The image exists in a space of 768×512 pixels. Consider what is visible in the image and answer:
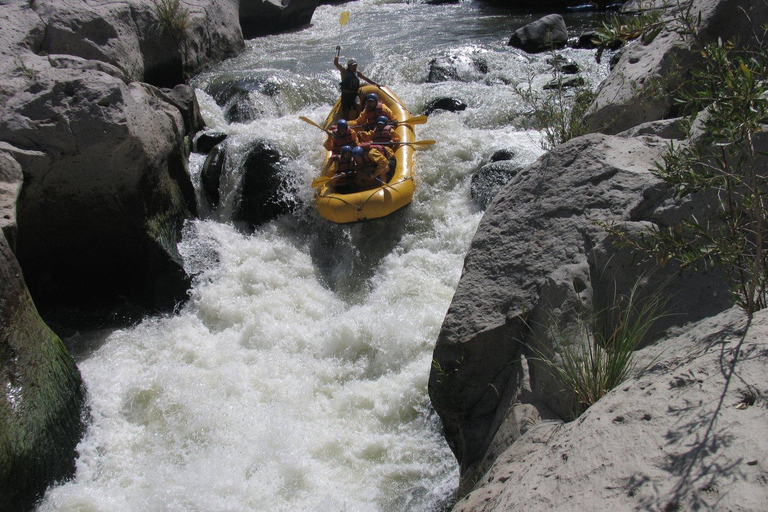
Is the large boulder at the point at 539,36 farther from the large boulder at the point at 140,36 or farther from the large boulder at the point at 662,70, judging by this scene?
the large boulder at the point at 662,70

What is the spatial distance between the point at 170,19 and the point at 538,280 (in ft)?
24.4

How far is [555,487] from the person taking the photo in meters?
1.76

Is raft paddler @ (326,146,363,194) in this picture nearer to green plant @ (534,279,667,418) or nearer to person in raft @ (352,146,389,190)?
person in raft @ (352,146,389,190)

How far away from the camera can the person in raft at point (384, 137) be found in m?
6.21

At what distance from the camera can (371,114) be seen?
6.72 m

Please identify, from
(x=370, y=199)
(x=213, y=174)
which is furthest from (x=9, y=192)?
(x=370, y=199)

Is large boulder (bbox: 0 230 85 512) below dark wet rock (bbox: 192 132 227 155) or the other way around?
below

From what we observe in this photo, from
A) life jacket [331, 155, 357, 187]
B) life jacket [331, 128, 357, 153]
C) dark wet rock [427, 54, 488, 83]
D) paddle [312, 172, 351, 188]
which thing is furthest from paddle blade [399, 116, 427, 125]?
dark wet rock [427, 54, 488, 83]

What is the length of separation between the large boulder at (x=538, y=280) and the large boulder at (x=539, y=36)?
6963 millimetres

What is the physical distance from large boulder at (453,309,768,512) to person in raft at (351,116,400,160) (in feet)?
14.5

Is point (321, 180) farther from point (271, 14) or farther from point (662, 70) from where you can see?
point (271, 14)

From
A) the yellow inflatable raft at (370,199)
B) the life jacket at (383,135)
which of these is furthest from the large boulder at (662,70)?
the life jacket at (383,135)

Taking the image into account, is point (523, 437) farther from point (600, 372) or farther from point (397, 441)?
point (397, 441)

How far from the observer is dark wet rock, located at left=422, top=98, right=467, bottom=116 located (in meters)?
7.41
